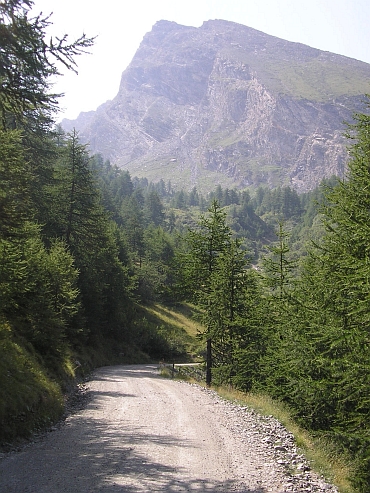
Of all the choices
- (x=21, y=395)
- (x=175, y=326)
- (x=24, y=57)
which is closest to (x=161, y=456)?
(x=21, y=395)

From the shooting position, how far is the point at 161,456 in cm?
906

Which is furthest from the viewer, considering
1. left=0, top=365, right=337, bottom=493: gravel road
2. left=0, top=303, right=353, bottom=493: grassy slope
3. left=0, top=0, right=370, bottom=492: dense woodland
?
left=0, top=0, right=370, bottom=492: dense woodland

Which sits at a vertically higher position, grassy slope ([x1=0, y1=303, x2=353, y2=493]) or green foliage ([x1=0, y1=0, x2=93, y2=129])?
green foliage ([x1=0, y1=0, x2=93, y2=129])

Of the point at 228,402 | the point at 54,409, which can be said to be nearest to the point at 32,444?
the point at 54,409

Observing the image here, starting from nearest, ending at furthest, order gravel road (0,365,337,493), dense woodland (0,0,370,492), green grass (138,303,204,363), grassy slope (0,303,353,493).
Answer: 1. gravel road (0,365,337,493)
2. grassy slope (0,303,353,493)
3. dense woodland (0,0,370,492)
4. green grass (138,303,204,363)

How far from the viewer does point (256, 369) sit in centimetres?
2119

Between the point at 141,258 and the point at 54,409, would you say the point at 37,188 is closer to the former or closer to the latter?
the point at 54,409

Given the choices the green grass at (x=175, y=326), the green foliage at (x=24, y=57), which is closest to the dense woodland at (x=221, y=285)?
the green foliage at (x=24, y=57)

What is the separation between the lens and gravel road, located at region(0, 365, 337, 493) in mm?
7523

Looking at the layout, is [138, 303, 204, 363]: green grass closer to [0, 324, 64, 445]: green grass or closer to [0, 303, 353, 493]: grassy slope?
[0, 303, 353, 493]: grassy slope

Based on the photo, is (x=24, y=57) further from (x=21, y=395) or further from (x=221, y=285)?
(x=221, y=285)

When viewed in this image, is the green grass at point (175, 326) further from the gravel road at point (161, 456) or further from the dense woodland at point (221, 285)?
the gravel road at point (161, 456)

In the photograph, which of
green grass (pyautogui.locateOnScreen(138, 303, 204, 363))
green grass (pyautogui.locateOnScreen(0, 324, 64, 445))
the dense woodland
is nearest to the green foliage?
the dense woodland

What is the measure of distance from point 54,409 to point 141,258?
62479 millimetres
